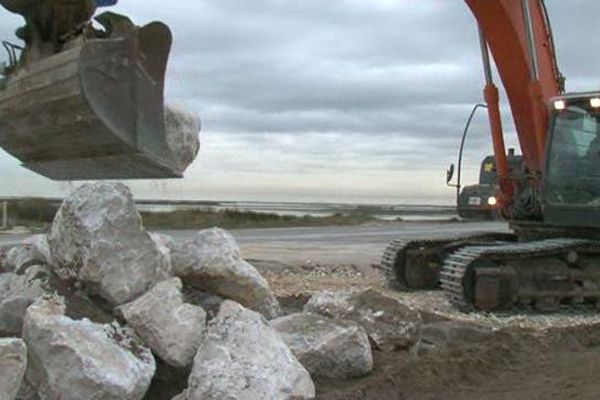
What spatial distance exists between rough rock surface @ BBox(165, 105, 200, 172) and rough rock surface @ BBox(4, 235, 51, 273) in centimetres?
141

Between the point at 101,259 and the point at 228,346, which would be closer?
the point at 228,346

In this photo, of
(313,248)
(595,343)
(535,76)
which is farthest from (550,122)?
(313,248)

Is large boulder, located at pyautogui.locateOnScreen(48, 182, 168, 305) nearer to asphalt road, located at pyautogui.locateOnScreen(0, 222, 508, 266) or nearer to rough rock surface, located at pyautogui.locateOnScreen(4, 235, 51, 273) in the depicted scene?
rough rock surface, located at pyautogui.locateOnScreen(4, 235, 51, 273)

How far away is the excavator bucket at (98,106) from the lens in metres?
4.64

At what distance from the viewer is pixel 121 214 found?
19.0 ft

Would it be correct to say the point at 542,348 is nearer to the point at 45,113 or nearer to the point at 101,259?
the point at 101,259

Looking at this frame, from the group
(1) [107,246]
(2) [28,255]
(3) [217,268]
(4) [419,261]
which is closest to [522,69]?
(4) [419,261]


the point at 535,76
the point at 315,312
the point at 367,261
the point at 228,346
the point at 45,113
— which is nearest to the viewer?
the point at 45,113

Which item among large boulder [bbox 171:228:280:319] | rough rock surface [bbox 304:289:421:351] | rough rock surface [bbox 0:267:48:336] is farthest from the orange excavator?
rough rock surface [bbox 0:267:48:336]

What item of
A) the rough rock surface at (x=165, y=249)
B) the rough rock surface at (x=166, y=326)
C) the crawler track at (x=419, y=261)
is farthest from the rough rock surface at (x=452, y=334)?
the crawler track at (x=419, y=261)

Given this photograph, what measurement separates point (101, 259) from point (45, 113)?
3.86 feet

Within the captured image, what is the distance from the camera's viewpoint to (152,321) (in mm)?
5309

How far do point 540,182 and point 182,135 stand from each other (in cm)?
596

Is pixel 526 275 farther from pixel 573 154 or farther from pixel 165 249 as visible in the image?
pixel 165 249
